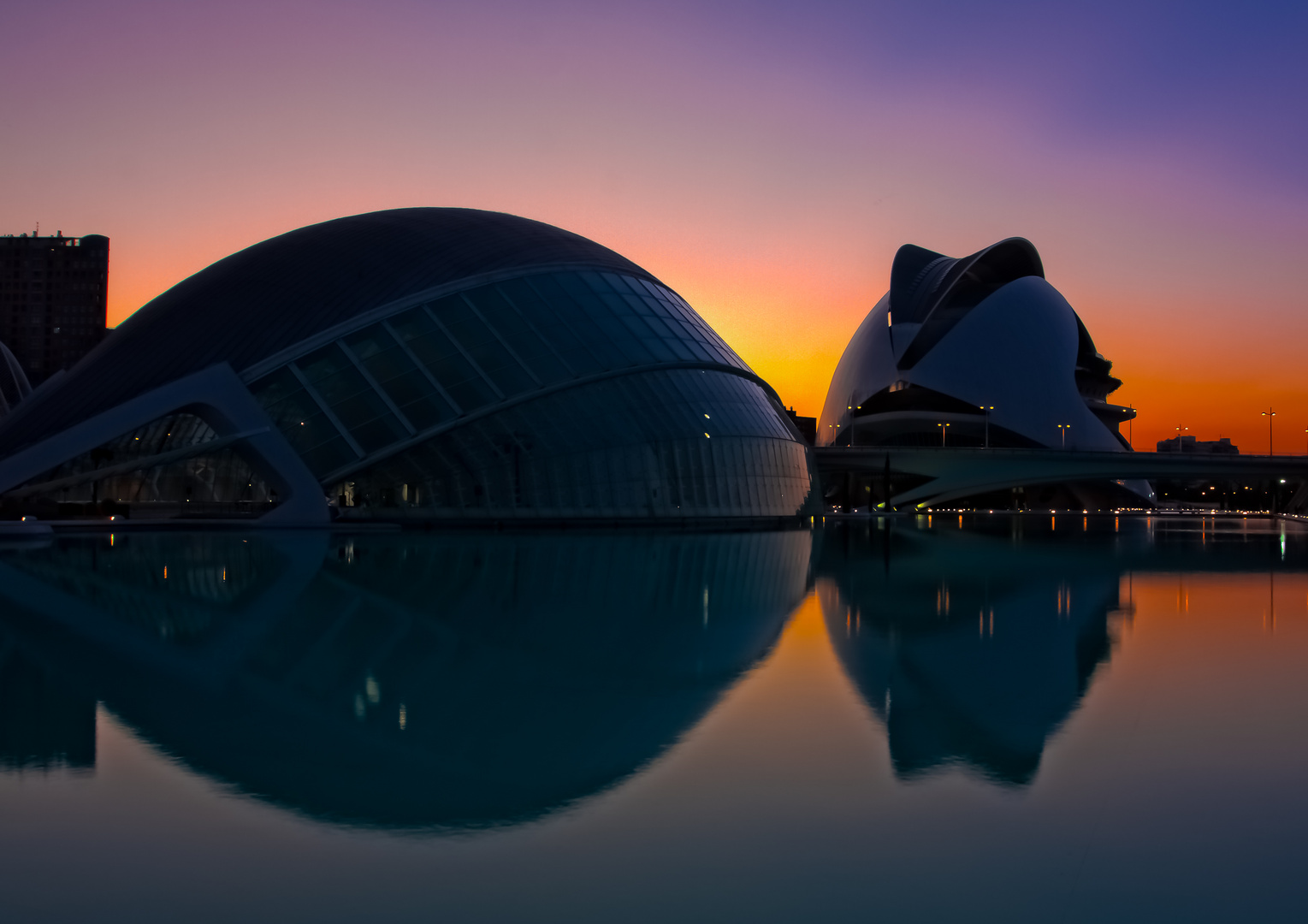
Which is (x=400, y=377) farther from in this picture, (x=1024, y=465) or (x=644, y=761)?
(x=1024, y=465)

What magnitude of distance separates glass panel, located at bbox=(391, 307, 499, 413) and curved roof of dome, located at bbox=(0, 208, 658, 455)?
1086 mm

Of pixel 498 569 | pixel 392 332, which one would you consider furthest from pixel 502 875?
pixel 392 332

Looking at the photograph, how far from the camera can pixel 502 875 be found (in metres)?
5.15

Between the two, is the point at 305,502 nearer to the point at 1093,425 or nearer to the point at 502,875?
the point at 502,875

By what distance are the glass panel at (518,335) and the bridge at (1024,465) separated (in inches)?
1390

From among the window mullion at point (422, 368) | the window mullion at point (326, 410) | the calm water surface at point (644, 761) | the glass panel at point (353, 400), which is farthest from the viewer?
the window mullion at point (422, 368)

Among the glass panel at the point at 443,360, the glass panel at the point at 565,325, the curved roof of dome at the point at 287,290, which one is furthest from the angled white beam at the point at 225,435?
the glass panel at the point at 565,325

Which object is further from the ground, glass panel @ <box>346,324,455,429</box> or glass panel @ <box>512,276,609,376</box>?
glass panel @ <box>512,276,609,376</box>

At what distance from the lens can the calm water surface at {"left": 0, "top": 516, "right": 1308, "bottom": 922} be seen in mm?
4992

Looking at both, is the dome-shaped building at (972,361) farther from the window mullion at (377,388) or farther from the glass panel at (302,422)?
the glass panel at (302,422)

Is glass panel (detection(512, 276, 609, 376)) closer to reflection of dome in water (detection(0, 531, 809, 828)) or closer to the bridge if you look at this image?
reflection of dome in water (detection(0, 531, 809, 828))

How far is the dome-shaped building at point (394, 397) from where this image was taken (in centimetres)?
3838

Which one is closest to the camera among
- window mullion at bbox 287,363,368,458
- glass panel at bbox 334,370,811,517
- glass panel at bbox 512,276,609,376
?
window mullion at bbox 287,363,368,458

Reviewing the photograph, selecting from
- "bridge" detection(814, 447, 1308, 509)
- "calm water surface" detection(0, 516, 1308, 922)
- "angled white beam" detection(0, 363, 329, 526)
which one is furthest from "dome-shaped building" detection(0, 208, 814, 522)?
"bridge" detection(814, 447, 1308, 509)
